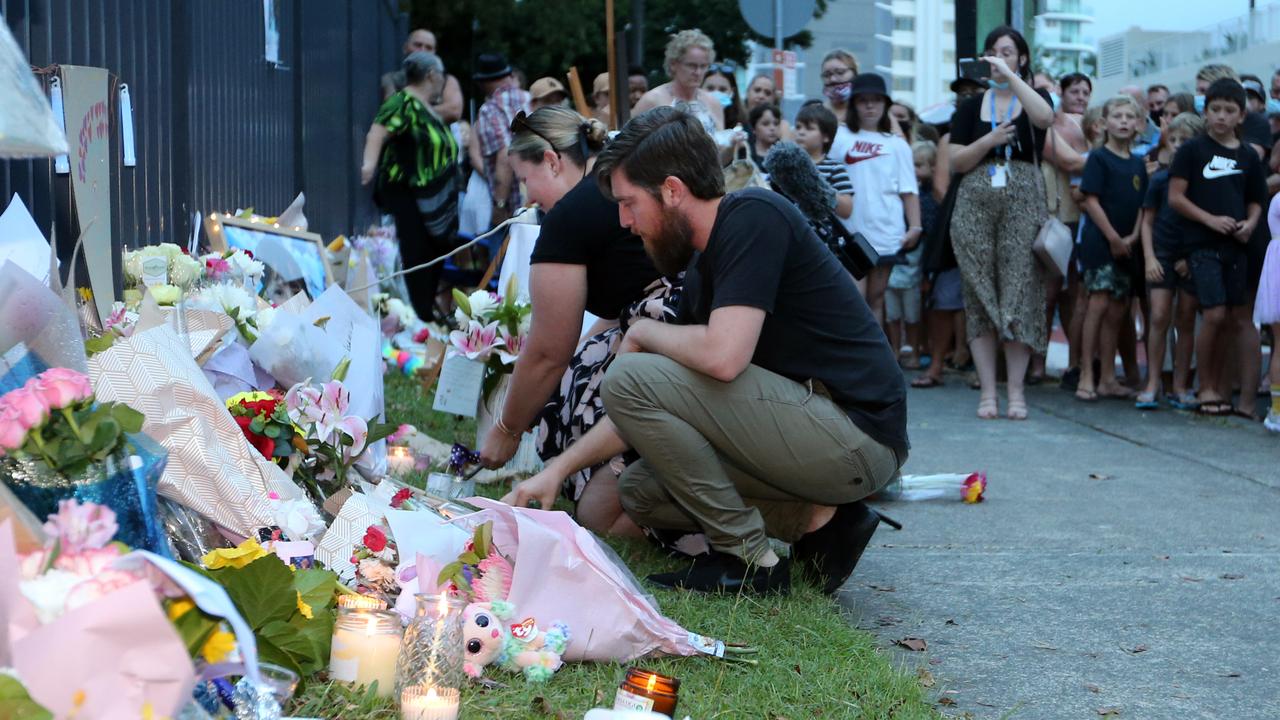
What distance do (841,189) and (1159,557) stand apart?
13.6 ft

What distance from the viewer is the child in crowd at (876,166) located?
31.5 ft

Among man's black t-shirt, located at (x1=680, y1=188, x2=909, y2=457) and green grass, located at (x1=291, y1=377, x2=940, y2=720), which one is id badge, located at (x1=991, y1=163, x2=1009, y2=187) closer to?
man's black t-shirt, located at (x1=680, y1=188, x2=909, y2=457)

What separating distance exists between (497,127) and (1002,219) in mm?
3920

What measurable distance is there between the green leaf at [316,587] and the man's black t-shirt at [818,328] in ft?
4.29

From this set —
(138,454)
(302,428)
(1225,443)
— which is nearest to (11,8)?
(302,428)

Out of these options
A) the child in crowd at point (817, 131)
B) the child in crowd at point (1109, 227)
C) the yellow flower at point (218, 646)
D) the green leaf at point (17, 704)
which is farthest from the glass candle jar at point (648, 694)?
the child in crowd at point (1109, 227)

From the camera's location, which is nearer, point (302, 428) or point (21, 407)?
point (21, 407)

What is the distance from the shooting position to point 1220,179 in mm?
8367

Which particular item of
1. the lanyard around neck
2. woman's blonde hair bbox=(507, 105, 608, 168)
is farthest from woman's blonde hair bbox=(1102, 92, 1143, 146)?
woman's blonde hair bbox=(507, 105, 608, 168)

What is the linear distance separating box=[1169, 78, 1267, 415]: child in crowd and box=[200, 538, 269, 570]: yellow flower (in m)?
6.85

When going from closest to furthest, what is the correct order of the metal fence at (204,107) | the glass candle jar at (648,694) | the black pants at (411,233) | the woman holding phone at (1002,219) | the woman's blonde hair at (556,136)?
1. the glass candle jar at (648,694)
2. the metal fence at (204,107)
3. the woman's blonde hair at (556,136)
4. the woman holding phone at (1002,219)
5. the black pants at (411,233)

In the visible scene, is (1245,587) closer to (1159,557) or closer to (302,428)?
(1159,557)

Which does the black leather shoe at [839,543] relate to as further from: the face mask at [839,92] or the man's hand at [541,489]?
the face mask at [839,92]

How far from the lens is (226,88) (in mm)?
6484
